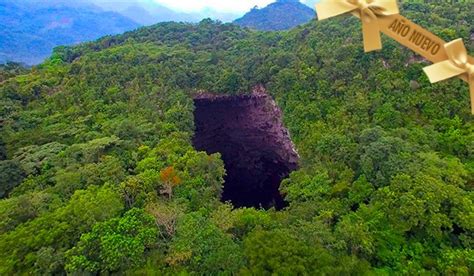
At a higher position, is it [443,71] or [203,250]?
[443,71]

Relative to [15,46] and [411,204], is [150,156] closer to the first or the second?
[411,204]

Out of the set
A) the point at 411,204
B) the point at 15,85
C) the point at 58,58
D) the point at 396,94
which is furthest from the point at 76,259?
the point at 58,58

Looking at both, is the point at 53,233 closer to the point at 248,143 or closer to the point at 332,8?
the point at 332,8

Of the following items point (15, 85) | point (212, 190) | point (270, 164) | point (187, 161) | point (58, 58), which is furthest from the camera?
point (58, 58)

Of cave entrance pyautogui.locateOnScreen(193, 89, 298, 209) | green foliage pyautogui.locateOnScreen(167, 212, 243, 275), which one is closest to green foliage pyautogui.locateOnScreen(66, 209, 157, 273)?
green foliage pyautogui.locateOnScreen(167, 212, 243, 275)

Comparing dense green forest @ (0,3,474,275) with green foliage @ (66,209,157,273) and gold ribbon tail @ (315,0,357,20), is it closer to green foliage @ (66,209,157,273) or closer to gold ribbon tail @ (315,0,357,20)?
green foliage @ (66,209,157,273)

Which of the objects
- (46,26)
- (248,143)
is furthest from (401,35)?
(46,26)
